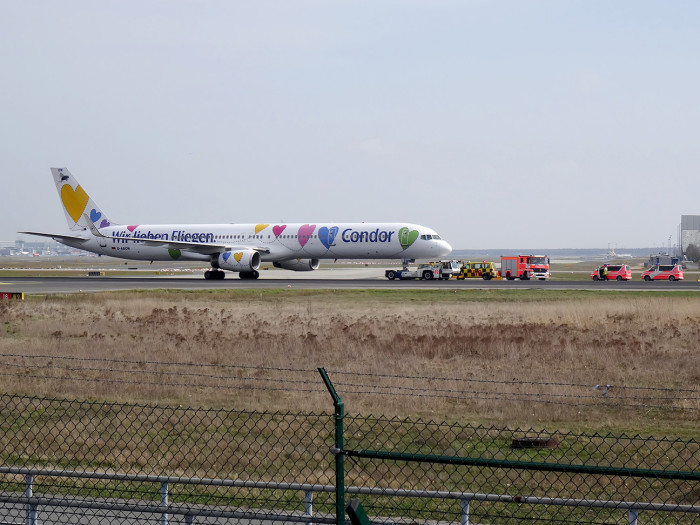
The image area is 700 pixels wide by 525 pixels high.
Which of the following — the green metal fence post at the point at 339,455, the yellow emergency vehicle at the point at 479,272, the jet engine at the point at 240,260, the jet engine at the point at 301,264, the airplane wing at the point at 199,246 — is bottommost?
the yellow emergency vehicle at the point at 479,272

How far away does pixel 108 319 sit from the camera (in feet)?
116

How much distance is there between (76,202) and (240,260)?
866 inches

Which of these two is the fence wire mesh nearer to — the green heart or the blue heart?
the green heart

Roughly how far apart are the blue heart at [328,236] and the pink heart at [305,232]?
0.96 m

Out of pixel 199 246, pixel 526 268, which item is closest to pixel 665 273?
pixel 526 268

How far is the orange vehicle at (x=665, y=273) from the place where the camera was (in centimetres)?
7062

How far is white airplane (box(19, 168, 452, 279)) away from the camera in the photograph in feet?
210

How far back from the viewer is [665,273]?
71.1m

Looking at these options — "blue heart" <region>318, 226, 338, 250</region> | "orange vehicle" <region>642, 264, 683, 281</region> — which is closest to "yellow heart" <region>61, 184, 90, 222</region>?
"blue heart" <region>318, 226, 338, 250</region>

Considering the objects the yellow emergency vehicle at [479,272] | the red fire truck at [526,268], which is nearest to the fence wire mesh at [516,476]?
the red fire truck at [526,268]

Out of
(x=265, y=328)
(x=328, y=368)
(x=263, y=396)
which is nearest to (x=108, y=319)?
(x=265, y=328)

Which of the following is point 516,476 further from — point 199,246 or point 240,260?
point 199,246

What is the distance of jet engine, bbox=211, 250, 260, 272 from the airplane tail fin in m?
17.8

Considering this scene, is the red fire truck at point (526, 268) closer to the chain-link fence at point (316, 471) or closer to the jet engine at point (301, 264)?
the jet engine at point (301, 264)
